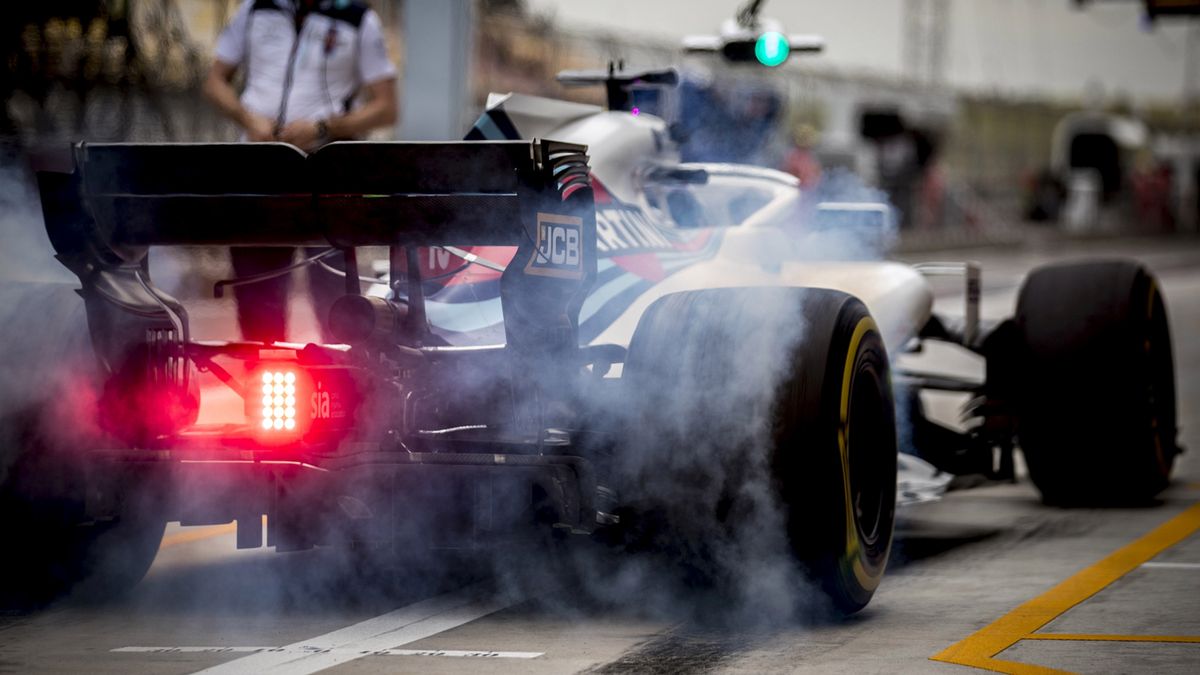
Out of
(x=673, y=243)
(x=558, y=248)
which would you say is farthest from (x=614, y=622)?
(x=673, y=243)

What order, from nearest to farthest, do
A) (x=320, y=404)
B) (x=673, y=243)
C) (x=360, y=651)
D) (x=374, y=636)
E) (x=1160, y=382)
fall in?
1. (x=360, y=651)
2. (x=320, y=404)
3. (x=374, y=636)
4. (x=673, y=243)
5. (x=1160, y=382)

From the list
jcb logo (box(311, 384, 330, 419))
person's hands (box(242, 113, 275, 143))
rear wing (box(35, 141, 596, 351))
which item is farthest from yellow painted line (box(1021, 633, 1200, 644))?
person's hands (box(242, 113, 275, 143))

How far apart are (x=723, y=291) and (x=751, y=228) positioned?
5.95 feet

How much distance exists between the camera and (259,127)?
7.16 meters

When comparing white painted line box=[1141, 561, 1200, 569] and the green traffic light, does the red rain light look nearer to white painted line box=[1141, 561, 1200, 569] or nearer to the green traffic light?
white painted line box=[1141, 561, 1200, 569]

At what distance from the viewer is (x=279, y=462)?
16.5 ft

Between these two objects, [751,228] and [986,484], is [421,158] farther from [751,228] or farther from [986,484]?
[986,484]

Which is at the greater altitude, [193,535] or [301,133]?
[301,133]

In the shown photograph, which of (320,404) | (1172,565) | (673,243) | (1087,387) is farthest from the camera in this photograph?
(1087,387)

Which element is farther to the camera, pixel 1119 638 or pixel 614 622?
pixel 614 622

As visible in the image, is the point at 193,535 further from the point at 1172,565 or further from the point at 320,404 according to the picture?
the point at 1172,565

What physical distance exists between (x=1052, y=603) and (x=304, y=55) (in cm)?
341

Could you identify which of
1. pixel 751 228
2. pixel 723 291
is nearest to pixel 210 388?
pixel 751 228

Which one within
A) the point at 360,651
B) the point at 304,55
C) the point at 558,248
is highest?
the point at 304,55
